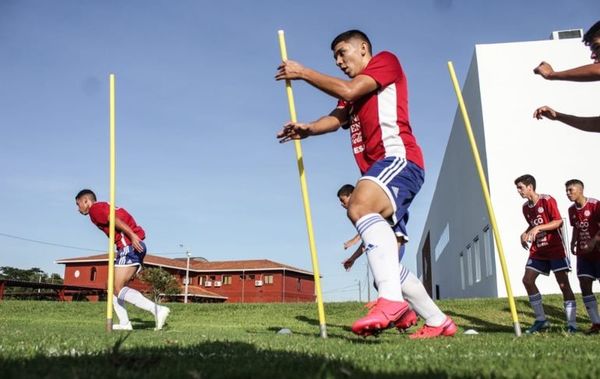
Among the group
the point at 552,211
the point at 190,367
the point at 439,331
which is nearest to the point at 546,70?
the point at 439,331

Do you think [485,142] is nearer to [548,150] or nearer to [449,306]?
[548,150]

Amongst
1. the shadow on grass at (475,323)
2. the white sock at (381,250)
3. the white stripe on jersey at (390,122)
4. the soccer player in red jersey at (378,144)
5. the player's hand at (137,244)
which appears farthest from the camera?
the shadow on grass at (475,323)

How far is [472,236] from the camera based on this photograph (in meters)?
25.7

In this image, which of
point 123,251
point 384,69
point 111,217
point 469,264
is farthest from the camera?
point 469,264

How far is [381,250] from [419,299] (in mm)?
932

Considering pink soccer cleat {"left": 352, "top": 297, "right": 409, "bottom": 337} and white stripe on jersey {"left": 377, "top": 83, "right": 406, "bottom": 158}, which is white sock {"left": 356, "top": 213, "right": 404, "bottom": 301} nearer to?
pink soccer cleat {"left": 352, "top": 297, "right": 409, "bottom": 337}

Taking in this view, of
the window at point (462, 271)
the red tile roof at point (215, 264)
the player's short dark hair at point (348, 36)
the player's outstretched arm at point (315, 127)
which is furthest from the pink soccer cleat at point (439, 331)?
the red tile roof at point (215, 264)

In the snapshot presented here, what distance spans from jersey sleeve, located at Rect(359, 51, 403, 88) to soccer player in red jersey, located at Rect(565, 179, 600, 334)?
5.20m

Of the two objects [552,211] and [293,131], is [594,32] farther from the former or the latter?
[552,211]

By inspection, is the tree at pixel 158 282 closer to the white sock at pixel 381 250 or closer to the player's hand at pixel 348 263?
the player's hand at pixel 348 263

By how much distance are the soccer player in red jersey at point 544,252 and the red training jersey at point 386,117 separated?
4.73 meters

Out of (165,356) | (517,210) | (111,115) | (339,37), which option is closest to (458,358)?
(165,356)

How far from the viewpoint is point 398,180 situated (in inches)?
163

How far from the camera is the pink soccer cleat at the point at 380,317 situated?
11.2 ft
